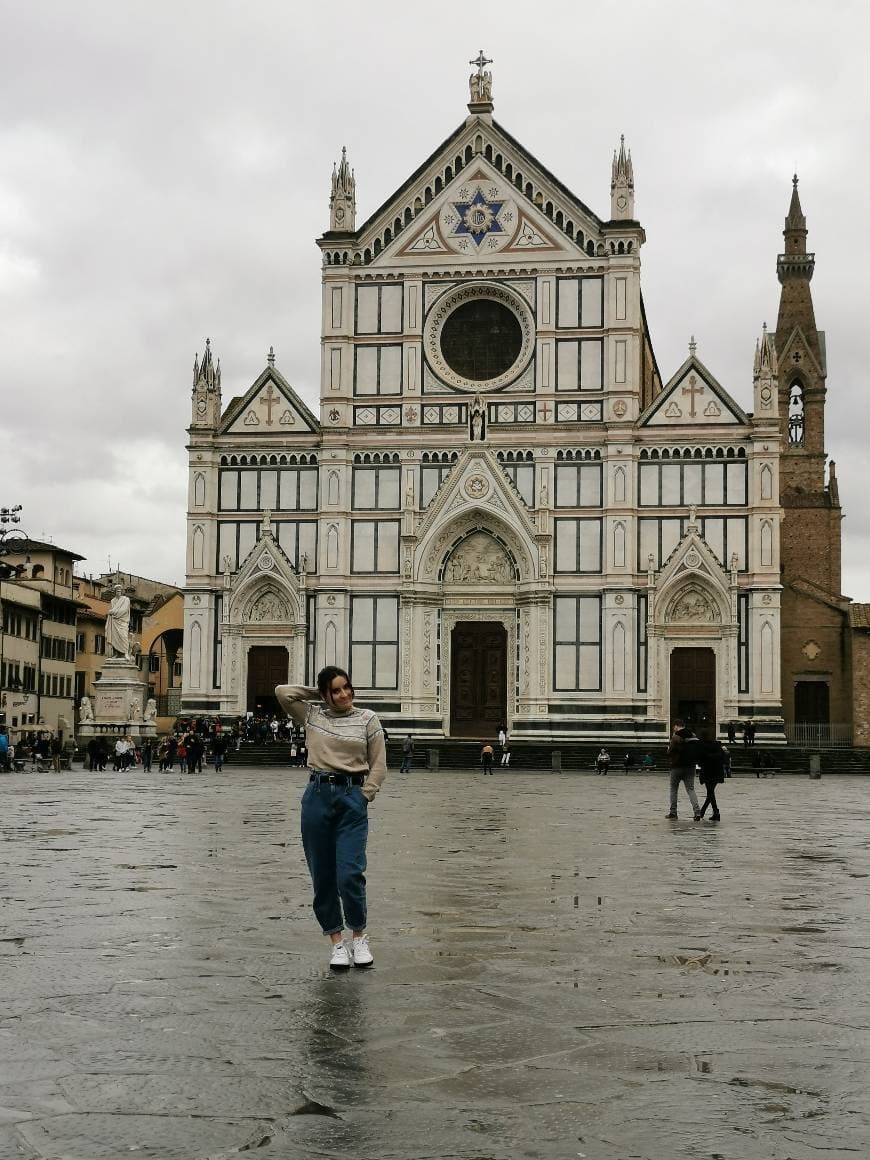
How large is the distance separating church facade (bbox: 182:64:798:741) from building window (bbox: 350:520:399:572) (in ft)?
0.26

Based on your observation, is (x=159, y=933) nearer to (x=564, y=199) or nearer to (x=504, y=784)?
(x=504, y=784)

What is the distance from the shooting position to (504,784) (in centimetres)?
3519

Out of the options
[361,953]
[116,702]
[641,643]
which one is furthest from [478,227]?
[361,953]

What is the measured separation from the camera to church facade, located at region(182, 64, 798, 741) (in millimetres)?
49906

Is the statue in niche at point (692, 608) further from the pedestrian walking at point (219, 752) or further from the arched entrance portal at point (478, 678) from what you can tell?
the pedestrian walking at point (219, 752)

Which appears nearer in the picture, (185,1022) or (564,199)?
(185,1022)

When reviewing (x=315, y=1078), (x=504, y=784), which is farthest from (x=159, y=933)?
Result: (x=504, y=784)

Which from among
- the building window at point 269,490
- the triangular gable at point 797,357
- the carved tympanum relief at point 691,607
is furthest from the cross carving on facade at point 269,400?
the triangular gable at point 797,357

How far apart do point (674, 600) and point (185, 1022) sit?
1753 inches

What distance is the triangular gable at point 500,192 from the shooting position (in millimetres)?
51625

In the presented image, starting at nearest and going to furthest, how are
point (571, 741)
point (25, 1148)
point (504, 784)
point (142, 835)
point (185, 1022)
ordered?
1. point (25, 1148)
2. point (185, 1022)
3. point (142, 835)
4. point (504, 784)
5. point (571, 741)

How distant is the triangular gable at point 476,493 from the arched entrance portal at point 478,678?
3.86 meters

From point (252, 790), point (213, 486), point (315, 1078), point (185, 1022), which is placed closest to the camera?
point (315, 1078)

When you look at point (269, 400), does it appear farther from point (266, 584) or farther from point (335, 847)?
point (335, 847)
